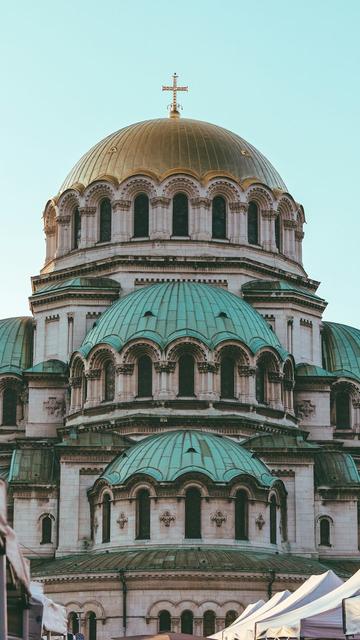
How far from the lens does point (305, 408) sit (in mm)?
53281

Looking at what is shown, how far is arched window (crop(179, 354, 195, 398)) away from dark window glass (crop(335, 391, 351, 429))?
7.85m

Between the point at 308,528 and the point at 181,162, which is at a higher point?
the point at 181,162

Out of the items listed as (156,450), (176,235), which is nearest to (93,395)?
(156,450)

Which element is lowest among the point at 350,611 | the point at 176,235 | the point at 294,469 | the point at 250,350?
the point at 350,611

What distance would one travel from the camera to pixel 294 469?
49.1 m

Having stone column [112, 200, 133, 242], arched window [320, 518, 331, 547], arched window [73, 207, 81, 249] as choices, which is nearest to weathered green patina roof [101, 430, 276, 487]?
arched window [320, 518, 331, 547]

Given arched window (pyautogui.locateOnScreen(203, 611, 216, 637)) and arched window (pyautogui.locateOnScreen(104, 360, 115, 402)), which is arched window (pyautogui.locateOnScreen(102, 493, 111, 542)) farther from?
arched window (pyautogui.locateOnScreen(203, 611, 216, 637))

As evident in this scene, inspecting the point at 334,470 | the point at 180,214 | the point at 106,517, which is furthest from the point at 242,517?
the point at 180,214

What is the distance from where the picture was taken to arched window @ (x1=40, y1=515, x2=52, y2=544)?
48531 mm

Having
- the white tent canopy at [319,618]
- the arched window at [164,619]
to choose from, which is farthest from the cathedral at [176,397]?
the white tent canopy at [319,618]

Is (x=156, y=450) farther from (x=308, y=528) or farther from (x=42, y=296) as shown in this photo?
(x=42, y=296)

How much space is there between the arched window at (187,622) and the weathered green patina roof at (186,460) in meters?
4.39

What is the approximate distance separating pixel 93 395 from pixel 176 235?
8281 mm

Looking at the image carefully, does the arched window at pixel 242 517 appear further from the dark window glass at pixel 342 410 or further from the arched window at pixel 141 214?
the arched window at pixel 141 214
